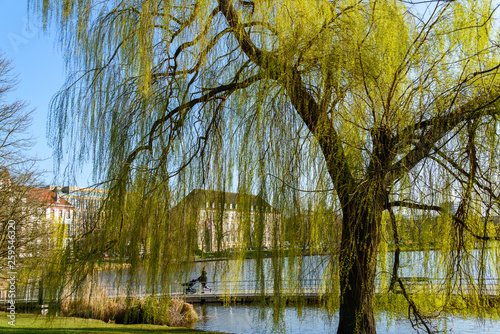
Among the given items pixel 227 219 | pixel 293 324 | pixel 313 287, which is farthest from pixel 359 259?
pixel 293 324

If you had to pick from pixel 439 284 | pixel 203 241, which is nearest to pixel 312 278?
pixel 203 241

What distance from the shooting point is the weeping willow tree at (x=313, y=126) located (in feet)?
11.2

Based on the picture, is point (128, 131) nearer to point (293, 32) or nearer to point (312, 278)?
point (293, 32)

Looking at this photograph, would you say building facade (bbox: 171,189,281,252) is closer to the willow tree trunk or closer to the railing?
the railing

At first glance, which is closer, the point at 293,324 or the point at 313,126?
the point at 313,126

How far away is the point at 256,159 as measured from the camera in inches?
140

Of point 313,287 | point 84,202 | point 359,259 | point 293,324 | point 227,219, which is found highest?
point 84,202

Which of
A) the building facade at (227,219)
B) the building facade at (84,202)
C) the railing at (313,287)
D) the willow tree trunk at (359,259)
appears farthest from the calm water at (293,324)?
the building facade at (84,202)

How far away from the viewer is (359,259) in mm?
3730

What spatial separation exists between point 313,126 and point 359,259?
3.84ft

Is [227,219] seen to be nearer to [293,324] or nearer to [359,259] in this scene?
[359,259]

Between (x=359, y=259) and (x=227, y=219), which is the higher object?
(x=227, y=219)

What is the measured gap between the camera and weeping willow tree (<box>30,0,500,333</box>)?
3.43 m

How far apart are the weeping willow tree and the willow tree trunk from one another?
0.5 inches
